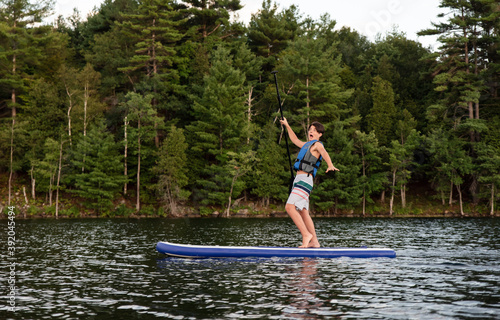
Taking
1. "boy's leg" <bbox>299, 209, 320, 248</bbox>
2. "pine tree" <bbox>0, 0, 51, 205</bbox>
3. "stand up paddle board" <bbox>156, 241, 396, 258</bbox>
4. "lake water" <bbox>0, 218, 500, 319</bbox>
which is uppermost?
"pine tree" <bbox>0, 0, 51, 205</bbox>

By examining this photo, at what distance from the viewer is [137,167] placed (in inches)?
2293

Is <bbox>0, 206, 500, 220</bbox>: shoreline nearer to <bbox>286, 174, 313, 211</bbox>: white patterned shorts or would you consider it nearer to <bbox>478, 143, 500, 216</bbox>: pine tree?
<bbox>478, 143, 500, 216</bbox>: pine tree

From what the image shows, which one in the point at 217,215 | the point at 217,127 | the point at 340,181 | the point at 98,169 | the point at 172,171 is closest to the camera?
the point at 98,169

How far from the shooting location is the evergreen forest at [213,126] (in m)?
53.4

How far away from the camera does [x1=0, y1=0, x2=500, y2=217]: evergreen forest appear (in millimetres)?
53438

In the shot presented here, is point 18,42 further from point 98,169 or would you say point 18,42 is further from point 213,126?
point 213,126

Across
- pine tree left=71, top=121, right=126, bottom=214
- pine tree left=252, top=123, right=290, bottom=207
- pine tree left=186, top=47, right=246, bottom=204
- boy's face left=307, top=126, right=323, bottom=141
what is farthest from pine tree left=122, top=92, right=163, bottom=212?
boy's face left=307, top=126, right=323, bottom=141

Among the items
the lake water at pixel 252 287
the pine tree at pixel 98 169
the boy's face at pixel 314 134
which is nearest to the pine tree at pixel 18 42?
the pine tree at pixel 98 169

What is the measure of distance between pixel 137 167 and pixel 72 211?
10.2m

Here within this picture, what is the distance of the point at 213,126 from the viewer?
187 feet

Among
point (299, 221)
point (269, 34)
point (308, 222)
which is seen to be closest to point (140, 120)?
point (269, 34)

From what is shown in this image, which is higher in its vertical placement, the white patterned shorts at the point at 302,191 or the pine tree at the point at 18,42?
the pine tree at the point at 18,42

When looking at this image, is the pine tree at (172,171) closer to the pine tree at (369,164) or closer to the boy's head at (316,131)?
the pine tree at (369,164)

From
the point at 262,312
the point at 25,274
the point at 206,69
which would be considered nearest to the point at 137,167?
the point at 206,69
